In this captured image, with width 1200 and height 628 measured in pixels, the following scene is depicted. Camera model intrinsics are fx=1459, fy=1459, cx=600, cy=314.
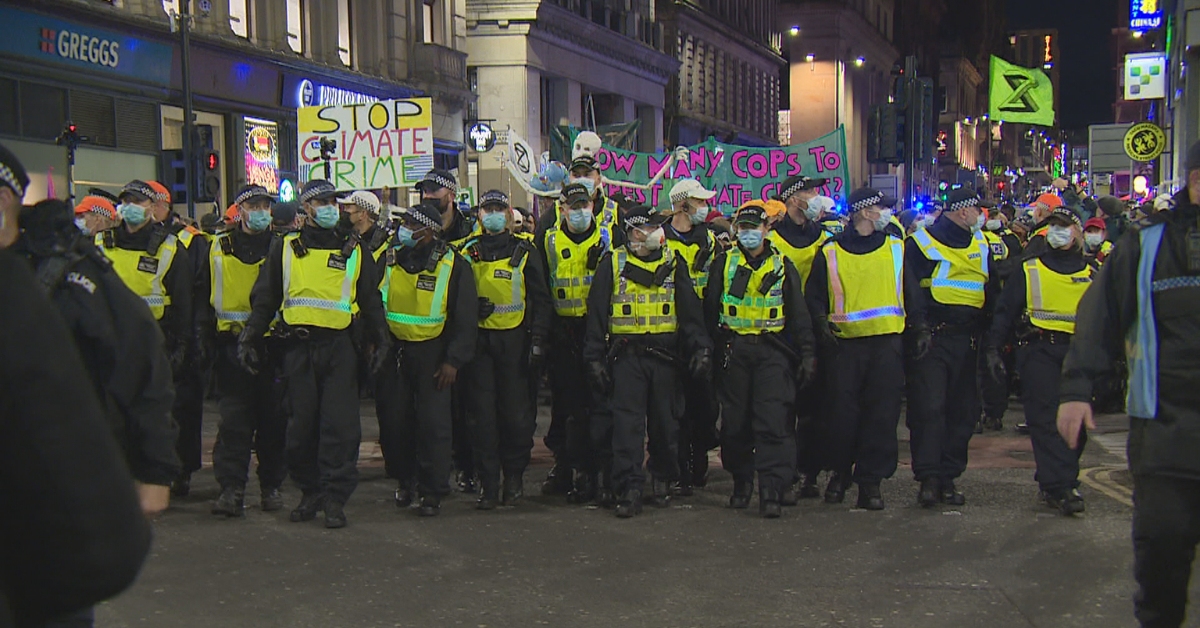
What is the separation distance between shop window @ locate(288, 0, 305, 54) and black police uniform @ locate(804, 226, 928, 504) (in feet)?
74.3

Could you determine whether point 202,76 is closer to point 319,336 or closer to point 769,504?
point 319,336

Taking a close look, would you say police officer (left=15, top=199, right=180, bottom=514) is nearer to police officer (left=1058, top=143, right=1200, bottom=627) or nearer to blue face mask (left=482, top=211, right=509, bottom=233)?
police officer (left=1058, top=143, right=1200, bottom=627)

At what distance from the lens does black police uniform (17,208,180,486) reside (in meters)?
4.63

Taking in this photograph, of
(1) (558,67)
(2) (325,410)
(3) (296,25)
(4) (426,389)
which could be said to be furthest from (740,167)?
(1) (558,67)

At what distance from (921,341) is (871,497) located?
108 centimetres

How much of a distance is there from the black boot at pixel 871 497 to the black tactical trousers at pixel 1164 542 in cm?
433

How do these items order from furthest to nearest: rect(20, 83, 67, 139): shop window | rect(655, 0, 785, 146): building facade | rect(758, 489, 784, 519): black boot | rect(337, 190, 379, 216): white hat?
rect(655, 0, 785, 146): building facade < rect(20, 83, 67, 139): shop window < rect(337, 190, 379, 216): white hat < rect(758, 489, 784, 519): black boot

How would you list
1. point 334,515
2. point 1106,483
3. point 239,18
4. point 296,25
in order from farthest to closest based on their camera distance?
point 296,25 → point 239,18 → point 1106,483 → point 334,515

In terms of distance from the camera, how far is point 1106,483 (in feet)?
35.6

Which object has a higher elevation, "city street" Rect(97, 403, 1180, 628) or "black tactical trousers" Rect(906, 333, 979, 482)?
"black tactical trousers" Rect(906, 333, 979, 482)

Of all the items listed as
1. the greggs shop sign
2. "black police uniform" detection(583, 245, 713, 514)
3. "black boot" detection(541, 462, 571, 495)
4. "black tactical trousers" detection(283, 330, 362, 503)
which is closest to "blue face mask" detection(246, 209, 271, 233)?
"black tactical trousers" detection(283, 330, 362, 503)

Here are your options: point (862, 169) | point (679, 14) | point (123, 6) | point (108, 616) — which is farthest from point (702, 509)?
point (862, 169)

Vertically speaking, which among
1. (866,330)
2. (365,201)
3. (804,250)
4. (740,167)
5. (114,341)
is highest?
(740,167)

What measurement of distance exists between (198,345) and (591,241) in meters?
2.78
